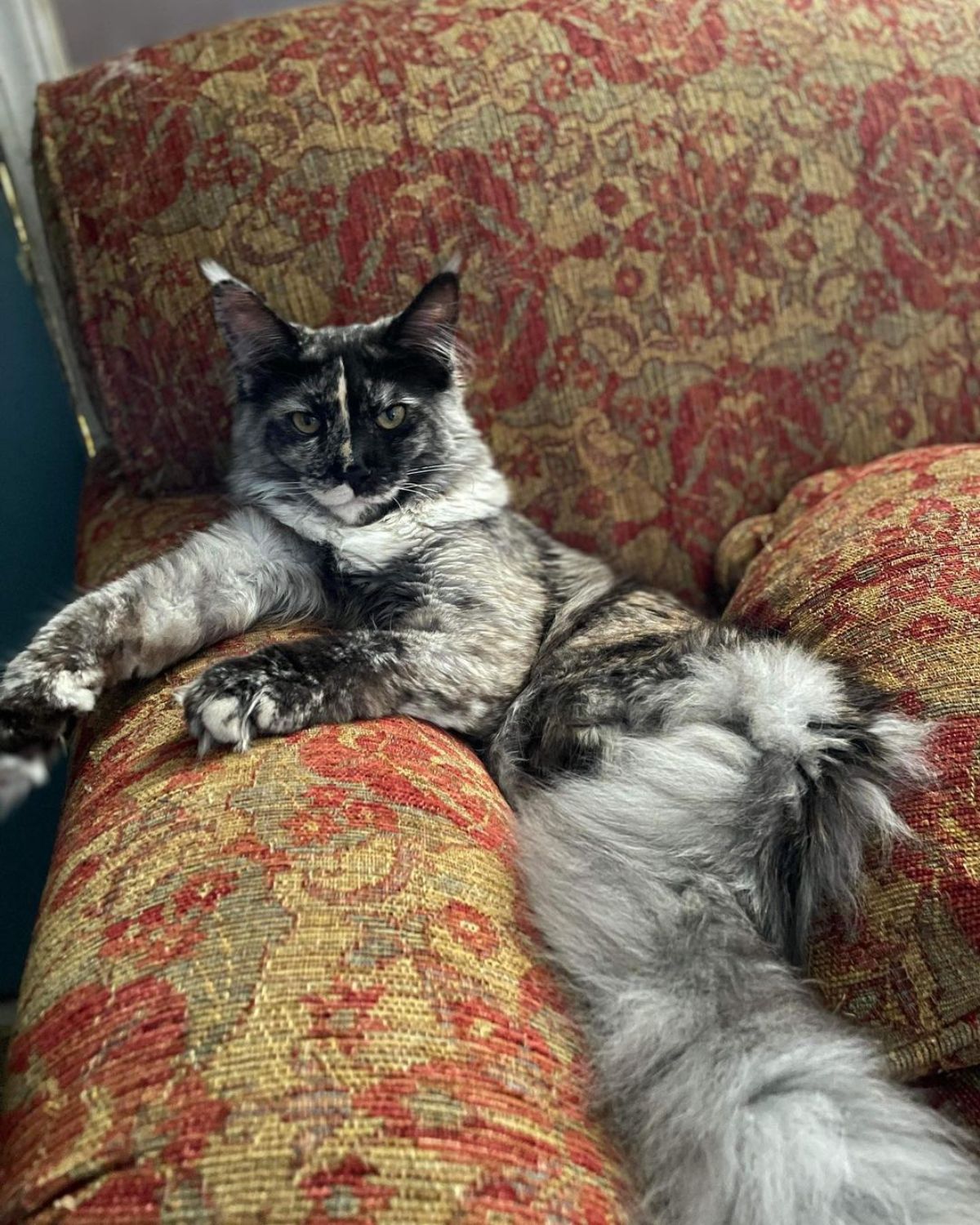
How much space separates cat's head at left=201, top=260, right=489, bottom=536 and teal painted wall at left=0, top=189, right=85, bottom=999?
27.2 inches

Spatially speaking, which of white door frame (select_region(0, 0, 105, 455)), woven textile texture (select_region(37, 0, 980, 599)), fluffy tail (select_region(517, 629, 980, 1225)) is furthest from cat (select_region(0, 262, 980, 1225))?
white door frame (select_region(0, 0, 105, 455))

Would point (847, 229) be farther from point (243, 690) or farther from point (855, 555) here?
point (243, 690)

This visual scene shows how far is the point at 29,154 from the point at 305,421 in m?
1.01

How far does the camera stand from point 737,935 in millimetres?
994

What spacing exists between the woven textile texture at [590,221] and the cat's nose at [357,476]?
1.32 feet

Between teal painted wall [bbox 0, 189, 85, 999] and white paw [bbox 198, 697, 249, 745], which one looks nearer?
white paw [bbox 198, 697, 249, 745]

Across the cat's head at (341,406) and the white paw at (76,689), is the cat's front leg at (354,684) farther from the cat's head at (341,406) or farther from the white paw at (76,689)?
the cat's head at (341,406)

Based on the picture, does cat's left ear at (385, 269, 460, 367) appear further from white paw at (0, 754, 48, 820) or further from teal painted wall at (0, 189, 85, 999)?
teal painted wall at (0, 189, 85, 999)

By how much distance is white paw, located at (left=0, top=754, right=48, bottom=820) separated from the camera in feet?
3.50

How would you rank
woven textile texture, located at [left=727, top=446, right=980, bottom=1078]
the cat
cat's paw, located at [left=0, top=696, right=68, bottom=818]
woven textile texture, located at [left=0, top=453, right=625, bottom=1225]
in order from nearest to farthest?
woven textile texture, located at [left=0, top=453, right=625, bottom=1225] → the cat → woven textile texture, located at [left=727, top=446, right=980, bottom=1078] → cat's paw, located at [left=0, top=696, right=68, bottom=818]

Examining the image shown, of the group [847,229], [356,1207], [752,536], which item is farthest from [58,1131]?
[847,229]

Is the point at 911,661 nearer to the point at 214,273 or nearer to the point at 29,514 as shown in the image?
the point at 214,273

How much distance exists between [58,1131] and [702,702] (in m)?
0.89

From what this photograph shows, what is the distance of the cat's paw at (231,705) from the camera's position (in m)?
1.13
